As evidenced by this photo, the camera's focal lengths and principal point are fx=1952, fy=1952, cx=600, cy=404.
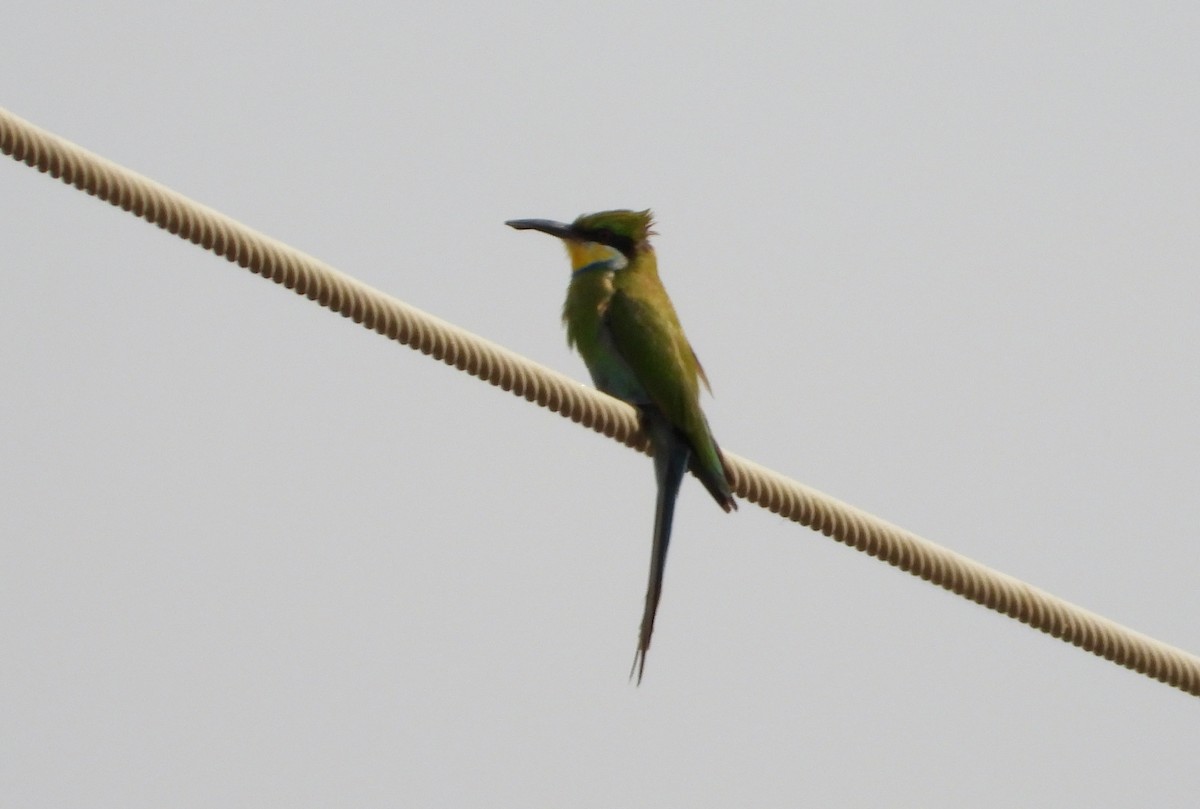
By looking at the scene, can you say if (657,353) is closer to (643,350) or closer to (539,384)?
(643,350)

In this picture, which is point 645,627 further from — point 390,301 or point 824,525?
point 390,301

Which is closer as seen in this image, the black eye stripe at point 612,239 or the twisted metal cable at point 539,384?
the twisted metal cable at point 539,384

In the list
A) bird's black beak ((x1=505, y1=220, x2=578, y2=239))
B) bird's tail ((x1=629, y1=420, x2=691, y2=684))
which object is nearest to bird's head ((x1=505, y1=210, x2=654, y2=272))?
bird's black beak ((x1=505, y1=220, x2=578, y2=239))

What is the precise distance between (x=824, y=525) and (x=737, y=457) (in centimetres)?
31

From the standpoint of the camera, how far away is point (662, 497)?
13.8 feet

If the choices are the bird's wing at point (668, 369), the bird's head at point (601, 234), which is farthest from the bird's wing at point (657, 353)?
the bird's head at point (601, 234)

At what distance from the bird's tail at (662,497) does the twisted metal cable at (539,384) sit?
0.24 metres

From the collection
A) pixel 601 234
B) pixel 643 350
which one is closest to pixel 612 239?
pixel 601 234

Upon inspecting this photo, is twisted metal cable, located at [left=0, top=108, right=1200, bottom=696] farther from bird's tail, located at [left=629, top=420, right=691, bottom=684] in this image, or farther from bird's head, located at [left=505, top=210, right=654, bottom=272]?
bird's head, located at [left=505, top=210, right=654, bottom=272]

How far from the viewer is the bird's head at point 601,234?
5.31 metres

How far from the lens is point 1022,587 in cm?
346

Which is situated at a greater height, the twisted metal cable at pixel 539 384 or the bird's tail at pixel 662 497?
the twisted metal cable at pixel 539 384

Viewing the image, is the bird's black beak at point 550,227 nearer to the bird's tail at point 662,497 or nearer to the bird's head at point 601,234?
the bird's head at point 601,234

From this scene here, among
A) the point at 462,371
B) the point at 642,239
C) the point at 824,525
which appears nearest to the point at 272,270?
the point at 462,371
